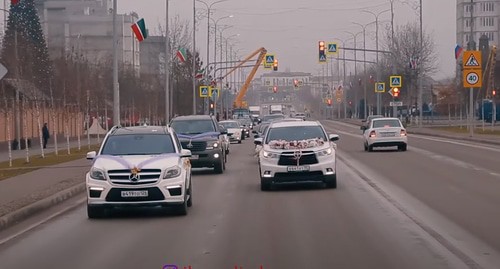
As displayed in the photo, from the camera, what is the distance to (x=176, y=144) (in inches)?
727

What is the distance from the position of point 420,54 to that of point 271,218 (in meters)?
65.6

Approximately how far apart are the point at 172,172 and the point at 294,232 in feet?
11.5

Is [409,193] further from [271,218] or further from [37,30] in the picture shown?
[37,30]

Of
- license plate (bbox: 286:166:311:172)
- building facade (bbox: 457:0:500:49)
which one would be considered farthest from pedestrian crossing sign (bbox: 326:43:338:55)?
building facade (bbox: 457:0:500:49)

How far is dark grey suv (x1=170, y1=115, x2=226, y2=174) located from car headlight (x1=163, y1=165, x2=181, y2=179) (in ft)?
37.9

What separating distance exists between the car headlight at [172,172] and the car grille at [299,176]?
5.42 meters

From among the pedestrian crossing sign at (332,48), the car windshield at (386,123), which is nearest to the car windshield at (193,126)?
the car windshield at (386,123)

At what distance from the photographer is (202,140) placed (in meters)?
28.9

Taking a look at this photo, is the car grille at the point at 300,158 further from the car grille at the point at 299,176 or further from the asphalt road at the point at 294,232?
the asphalt road at the point at 294,232

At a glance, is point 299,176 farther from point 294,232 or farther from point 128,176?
point 294,232

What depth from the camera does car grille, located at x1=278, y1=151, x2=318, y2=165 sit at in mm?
22156

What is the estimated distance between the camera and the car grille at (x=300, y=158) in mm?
22156

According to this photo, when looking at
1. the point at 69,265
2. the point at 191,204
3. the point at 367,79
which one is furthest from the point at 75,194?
the point at 367,79

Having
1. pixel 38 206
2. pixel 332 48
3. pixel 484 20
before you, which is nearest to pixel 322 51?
pixel 332 48
